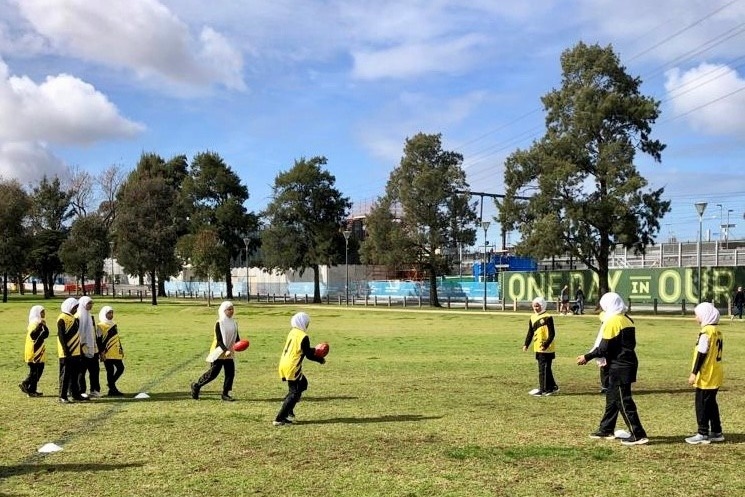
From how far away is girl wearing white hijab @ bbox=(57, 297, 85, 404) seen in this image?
11.3 metres

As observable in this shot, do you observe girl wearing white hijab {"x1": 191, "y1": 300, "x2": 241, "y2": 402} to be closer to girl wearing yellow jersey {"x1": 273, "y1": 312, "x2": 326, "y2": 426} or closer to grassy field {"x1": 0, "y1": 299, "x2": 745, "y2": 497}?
grassy field {"x1": 0, "y1": 299, "x2": 745, "y2": 497}

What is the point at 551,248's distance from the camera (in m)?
40.7

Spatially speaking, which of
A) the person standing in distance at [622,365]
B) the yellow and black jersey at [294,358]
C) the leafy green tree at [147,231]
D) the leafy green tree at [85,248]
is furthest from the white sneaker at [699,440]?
the leafy green tree at [85,248]

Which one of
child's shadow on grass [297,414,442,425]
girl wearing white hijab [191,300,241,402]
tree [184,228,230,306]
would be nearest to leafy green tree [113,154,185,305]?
tree [184,228,230,306]

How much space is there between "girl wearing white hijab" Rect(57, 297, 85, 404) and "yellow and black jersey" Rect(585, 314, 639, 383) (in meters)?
8.10

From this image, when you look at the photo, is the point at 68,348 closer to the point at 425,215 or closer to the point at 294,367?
the point at 294,367

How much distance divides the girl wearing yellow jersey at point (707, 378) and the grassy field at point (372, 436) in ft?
0.74

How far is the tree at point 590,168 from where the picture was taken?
40.4m

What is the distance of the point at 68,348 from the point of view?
37.0 feet

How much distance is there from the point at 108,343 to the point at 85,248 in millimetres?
65448

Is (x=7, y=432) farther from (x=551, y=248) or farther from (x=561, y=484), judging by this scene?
(x=551, y=248)

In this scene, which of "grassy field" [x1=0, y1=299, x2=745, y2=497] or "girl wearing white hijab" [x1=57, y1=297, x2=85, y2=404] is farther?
"girl wearing white hijab" [x1=57, y1=297, x2=85, y2=404]

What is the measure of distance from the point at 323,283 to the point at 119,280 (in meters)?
51.1

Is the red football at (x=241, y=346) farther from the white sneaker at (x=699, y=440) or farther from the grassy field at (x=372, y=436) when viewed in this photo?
the white sneaker at (x=699, y=440)
